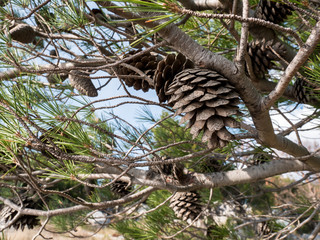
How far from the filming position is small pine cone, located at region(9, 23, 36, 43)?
2.24 feet

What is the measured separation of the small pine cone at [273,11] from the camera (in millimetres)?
711

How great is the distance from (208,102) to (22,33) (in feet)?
1.89

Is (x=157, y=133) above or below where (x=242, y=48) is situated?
below

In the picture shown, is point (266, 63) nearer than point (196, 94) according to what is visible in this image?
No

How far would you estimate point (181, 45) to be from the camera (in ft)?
1.38

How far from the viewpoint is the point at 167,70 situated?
19.4 inches

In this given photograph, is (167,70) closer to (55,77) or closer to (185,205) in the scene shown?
(55,77)

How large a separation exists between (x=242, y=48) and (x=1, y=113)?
42cm

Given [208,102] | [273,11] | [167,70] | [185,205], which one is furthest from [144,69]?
[185,205]

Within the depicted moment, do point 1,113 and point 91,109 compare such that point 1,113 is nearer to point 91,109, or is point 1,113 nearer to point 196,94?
point 91,109

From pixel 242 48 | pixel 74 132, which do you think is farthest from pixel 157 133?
pixel 242 48

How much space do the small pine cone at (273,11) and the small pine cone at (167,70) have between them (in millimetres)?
384

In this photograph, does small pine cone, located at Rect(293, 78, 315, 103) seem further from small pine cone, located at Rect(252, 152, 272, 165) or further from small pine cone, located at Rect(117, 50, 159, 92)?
small pine cone, located at Rect(117, 50, 159, 92)

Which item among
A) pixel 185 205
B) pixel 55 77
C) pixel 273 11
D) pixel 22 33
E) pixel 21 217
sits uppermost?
pixel 273 11
